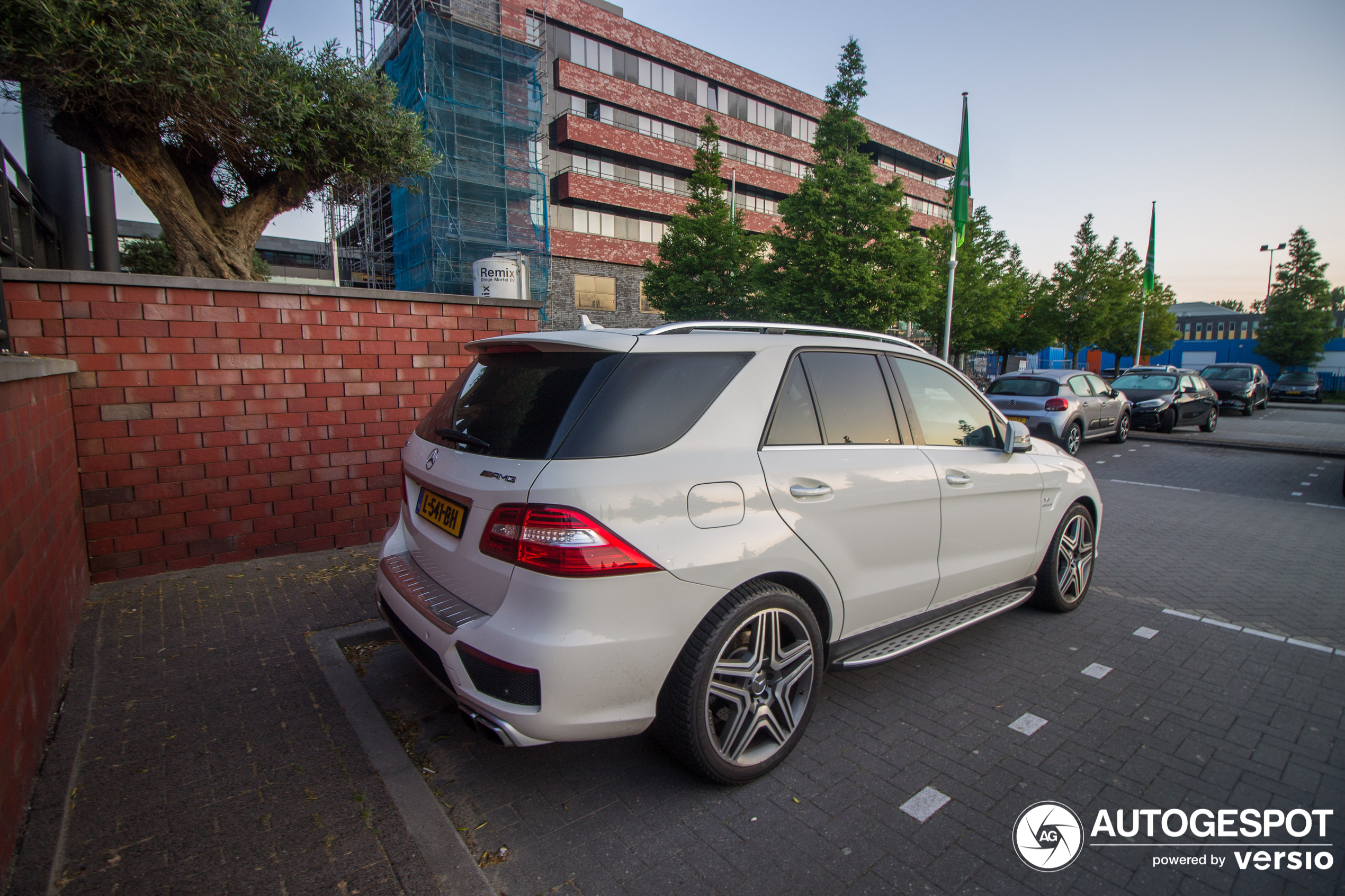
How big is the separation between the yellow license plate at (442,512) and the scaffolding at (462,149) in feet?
90.3

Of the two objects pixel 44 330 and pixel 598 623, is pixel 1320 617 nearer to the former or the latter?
pixel 598 623

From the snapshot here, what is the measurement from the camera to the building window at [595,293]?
35406 millimetres

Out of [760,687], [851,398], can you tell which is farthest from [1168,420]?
[760,687]

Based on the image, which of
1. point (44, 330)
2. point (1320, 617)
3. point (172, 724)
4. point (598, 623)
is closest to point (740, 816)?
point (598, 623)

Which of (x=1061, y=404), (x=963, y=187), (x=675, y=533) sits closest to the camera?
(x=675, y=533)

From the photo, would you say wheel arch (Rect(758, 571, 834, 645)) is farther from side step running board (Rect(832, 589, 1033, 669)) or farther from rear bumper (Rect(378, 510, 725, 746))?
rear bumper (Rect(378, 510, 725, 746))

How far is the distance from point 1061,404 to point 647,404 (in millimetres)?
12205

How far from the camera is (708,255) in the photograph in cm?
2858

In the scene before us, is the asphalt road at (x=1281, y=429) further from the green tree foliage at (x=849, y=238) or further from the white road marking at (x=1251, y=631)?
the white road marking at (x=1251, y=631)

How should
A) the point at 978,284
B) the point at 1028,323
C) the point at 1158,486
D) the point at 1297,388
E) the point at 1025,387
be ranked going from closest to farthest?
1. the point at 1158,486
2. the point at 1025,387
3. the point at 978,284
4. the point at 1297,388
5. the point at 1028,323

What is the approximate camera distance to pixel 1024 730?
3018 millimetres

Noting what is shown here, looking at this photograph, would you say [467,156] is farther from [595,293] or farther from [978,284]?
[978,284]

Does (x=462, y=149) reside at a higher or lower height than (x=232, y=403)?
higher

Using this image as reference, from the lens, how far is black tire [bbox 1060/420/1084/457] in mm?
12062
